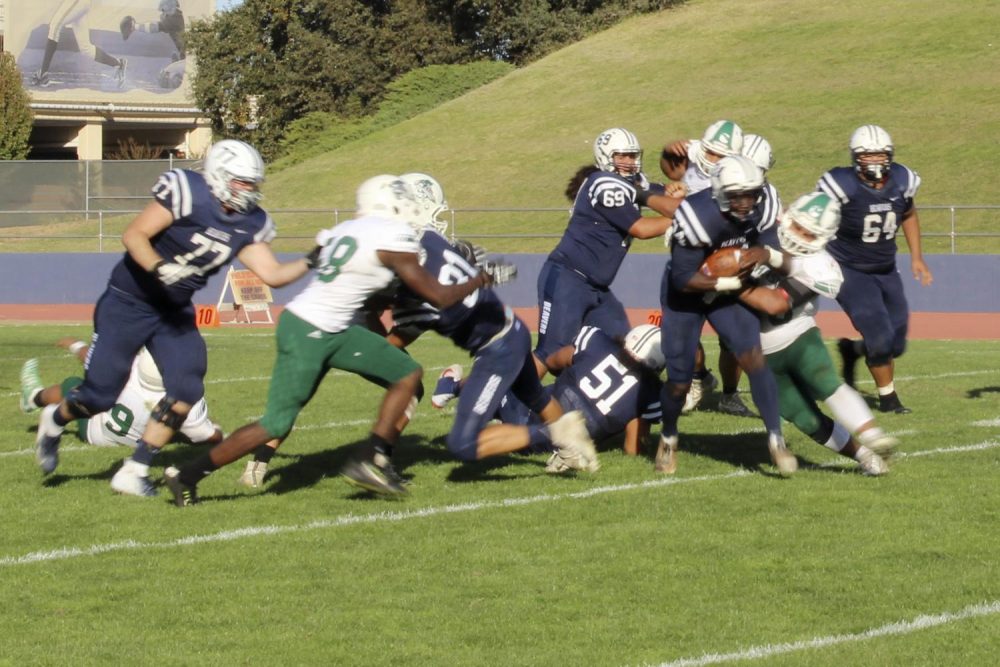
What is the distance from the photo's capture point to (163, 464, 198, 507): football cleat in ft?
24.1

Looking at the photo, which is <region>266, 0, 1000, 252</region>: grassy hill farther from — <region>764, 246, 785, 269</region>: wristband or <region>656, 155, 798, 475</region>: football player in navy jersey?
<region>764, 246, 785, 269</region>: wristband

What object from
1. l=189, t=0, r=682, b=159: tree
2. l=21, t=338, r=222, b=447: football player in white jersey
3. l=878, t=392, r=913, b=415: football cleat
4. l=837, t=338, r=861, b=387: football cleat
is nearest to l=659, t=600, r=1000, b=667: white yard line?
l=21, t=338, r=222, b=447: football player in white jersey

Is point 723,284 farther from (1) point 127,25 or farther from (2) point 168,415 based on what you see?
(1) point 127,25

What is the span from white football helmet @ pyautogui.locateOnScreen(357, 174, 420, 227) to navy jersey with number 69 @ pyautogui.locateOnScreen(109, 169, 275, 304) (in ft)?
2.12

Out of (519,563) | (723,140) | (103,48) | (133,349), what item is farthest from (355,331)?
(103,48)

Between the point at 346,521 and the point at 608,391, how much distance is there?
2258mm

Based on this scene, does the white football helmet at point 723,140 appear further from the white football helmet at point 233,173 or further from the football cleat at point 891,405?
the white football helmet at point 233,173

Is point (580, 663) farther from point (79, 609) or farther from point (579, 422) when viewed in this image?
point (579, 422)

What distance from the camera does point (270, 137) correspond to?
5066 centimetres

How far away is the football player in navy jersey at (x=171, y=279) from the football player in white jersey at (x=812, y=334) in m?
2.50

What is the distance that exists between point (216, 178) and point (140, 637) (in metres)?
2.85

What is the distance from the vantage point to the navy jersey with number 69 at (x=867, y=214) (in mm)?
10602

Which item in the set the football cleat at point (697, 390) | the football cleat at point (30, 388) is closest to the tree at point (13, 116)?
the football cleat at point (30, 388)

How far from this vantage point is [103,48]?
219 feet
